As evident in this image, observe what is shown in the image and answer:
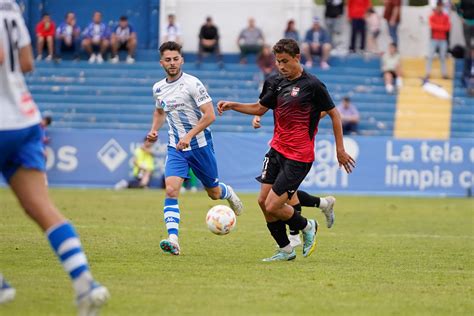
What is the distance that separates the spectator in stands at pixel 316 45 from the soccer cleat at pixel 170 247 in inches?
832

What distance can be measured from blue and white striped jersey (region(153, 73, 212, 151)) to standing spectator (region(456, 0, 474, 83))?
20.8 meters

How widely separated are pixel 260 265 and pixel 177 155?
2.16 metres

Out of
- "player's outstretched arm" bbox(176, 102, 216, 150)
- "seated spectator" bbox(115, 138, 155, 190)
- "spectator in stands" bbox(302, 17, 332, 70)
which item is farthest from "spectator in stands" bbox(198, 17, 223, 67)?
"player's outstretched arm" bbox(176, 102, 216, 150)

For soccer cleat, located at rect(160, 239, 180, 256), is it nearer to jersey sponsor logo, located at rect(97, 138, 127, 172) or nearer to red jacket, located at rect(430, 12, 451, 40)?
jersey sponsor logo, located at rect(97, 138, 127, 172)

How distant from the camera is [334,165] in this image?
25344 millimetres

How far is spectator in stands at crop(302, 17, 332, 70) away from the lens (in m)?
32.3

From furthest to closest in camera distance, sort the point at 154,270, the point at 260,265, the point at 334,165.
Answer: the point at 334,165 → the point at 260,265 → the point at 154,270

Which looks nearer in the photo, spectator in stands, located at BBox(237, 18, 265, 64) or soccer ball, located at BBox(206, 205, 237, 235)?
soccer ball, located at BBox(206, 205, 237, 235)

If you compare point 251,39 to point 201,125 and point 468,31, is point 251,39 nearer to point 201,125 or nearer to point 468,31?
point 468,31

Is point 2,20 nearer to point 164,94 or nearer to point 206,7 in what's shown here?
point 164,94

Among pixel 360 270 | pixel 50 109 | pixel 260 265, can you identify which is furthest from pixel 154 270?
pixel 50 109

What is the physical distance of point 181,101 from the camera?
1244cm

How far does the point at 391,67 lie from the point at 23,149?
2541 centimetres

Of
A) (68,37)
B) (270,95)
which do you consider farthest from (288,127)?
(68,37)
